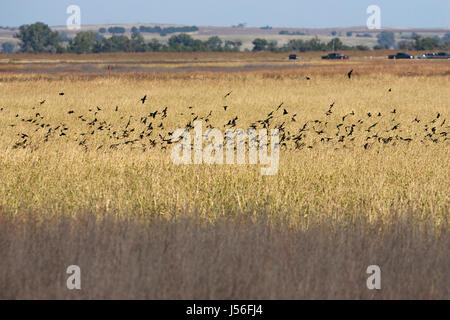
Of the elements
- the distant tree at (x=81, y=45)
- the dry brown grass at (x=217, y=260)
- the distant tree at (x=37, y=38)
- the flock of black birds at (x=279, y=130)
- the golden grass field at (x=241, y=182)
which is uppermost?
the distant tree at (x=37, y=38)

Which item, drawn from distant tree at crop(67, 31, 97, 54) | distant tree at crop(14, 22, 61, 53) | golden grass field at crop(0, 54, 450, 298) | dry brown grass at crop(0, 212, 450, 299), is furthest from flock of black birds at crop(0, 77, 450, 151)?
distant tree at crop(14, 22, 61, 53)

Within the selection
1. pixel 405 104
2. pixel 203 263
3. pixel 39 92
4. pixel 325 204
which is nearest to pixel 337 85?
pixel 405 104

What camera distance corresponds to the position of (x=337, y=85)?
37094 millimetres

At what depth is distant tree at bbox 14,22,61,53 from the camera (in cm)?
18975

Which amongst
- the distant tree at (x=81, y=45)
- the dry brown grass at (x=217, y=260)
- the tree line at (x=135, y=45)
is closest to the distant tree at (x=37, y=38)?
the tree line at (x=135, y=45)

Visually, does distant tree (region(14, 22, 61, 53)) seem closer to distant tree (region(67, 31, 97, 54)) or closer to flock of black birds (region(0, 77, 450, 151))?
distant tree (region(67, 31, 97, 54))

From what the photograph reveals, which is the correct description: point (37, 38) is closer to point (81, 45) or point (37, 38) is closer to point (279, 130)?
point (81, 45)

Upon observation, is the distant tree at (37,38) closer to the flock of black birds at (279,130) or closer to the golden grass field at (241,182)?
the flock of black birds at (279,130)

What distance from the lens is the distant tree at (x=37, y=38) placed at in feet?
623

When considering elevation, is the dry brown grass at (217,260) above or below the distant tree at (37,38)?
below

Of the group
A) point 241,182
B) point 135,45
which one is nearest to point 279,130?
point 241,182

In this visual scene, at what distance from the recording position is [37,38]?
18975 cm

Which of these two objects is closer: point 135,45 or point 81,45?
point 81,45

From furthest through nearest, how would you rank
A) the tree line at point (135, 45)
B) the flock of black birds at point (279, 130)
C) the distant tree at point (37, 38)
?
the distant tree at point (37, 38) → the tree line at point (135, 45) → the flock of black birds at point (279, 130)
